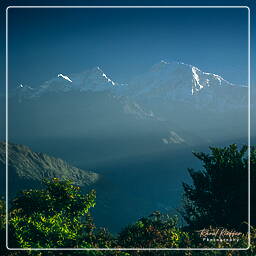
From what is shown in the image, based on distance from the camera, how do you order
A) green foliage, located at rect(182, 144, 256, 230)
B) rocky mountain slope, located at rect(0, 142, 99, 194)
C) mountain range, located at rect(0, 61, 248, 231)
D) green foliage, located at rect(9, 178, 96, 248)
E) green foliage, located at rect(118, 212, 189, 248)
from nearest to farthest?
1. green foliage, located at rect(118, 212, 189, 248)
2. green foliage, located at rect(9, 178, 96, 248)
3. rocky mountain slope, located at rect(0, 142, 99, 194)
4. mountain range, located at rect(0, 61, 248, 231)
5. green foliage, located at rect(182, 144, 256, 230)

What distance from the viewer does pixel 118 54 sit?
336 inches

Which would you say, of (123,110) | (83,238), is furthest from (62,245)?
(123,110)

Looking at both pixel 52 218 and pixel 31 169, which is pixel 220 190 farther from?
pixel 52 218

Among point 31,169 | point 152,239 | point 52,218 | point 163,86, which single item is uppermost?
point 163,86

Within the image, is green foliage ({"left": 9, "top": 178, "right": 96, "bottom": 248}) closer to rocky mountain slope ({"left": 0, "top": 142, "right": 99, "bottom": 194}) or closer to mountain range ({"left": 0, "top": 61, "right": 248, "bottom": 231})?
rocky mountain slope ({"left": 0, "top": 142, "right": 99, "bottom": 194})

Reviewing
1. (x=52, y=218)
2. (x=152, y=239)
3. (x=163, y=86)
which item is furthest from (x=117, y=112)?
(x=152, y=239)

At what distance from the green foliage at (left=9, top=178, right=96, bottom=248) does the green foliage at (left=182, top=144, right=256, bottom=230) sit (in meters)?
3.85

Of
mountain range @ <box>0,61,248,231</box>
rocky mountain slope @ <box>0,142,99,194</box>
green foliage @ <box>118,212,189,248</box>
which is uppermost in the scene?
mountain range @ <box>0,61,248,231</box>

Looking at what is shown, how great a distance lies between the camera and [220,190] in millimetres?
14438

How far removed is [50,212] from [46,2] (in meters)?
5.46

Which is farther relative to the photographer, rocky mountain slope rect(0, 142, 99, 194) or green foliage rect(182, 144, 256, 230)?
green foliage rect(182, 144, 256, 230)

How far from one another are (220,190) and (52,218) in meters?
7.50

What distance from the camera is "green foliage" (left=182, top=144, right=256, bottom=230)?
12664mm

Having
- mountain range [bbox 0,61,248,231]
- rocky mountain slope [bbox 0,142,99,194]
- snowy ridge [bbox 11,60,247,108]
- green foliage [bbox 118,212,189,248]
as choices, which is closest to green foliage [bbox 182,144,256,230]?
mountain range [bbox 0,61,248,231]
